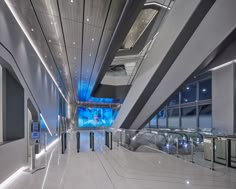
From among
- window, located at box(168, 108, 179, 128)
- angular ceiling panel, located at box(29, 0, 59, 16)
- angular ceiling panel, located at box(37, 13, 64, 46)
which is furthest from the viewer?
window, located at box(168, 108, 179, 128)

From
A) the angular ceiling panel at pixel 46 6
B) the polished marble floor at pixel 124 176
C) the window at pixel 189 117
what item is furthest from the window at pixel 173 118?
the angular ceiling panel at pixel 46 6

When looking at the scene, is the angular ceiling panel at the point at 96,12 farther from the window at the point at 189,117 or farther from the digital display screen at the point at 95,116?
the digital display screen at the point at 95,116

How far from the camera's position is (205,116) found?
9969 millimetres

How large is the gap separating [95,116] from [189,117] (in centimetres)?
2016

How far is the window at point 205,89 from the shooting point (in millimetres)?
9797

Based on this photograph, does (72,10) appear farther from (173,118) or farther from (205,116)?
(173,118)

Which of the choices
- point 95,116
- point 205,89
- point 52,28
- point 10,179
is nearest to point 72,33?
point 52,28

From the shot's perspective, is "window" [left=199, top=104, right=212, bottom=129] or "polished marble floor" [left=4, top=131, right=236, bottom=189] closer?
"polished marble floor" [left=4, top=131, right=236, bottom=189]

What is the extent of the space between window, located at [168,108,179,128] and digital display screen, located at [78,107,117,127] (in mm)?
15381

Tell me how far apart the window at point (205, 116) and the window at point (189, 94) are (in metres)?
Answer: 0.92

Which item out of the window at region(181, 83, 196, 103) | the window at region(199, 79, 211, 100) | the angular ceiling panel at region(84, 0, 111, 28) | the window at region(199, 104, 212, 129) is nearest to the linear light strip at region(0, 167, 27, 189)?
the angular ceiling panel at region(84, 0, 111, 28)

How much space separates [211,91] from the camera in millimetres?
9359

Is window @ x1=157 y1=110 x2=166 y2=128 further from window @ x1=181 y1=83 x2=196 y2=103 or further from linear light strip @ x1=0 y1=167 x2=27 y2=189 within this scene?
linear light strip @ x1=0 y1=167 x2=27 y2=189

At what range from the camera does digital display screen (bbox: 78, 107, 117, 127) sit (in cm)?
2941
